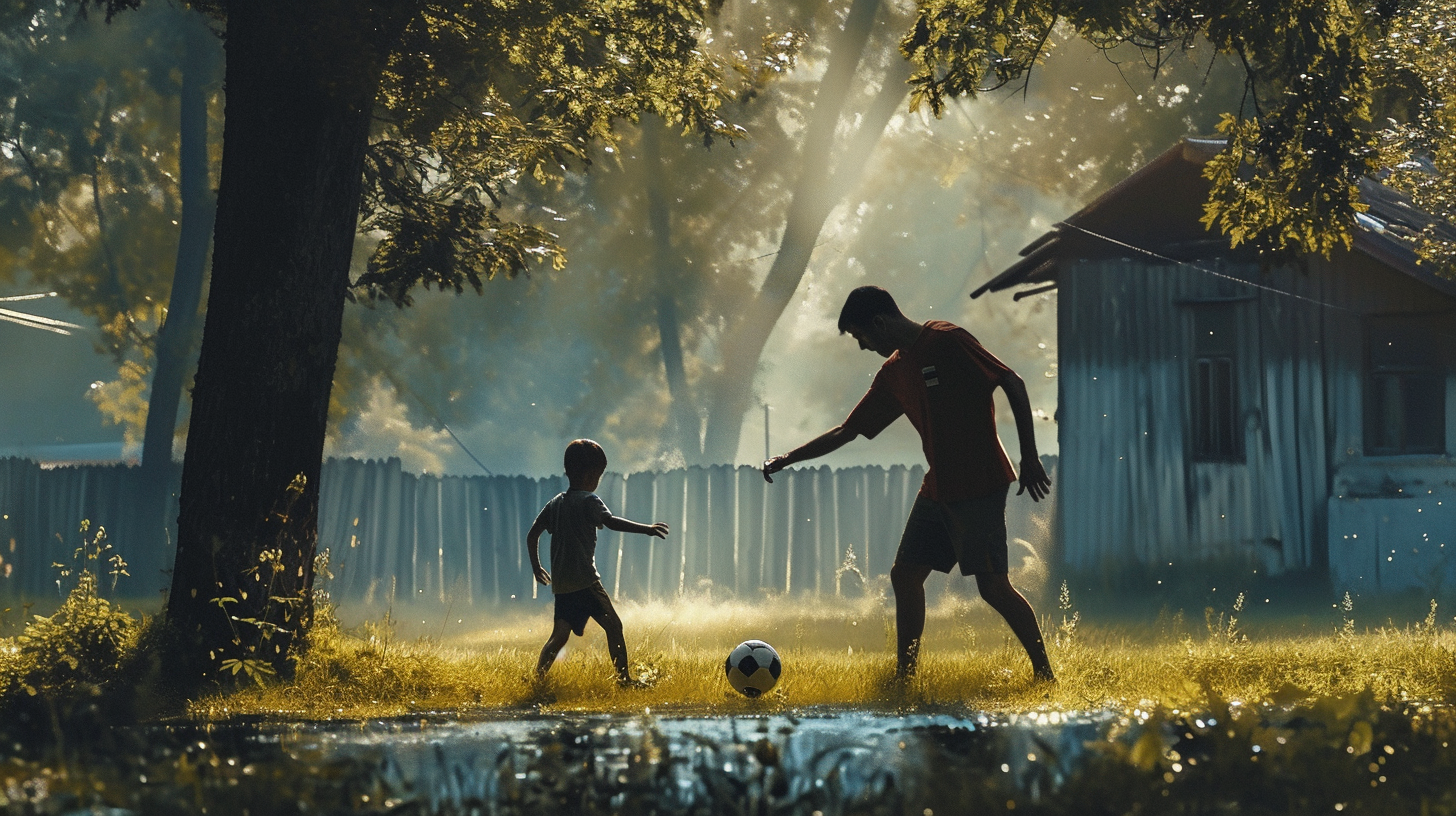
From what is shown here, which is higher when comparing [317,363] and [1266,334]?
[1266,334]

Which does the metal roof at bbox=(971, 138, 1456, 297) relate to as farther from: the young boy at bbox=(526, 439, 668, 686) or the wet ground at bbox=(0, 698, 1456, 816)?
the wet ground at bbox=(0, 698, 1456, 816)

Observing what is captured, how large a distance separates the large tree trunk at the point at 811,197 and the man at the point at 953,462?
19.7 meters

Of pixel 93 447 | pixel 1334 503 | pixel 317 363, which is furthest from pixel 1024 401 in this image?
pixel 93 447

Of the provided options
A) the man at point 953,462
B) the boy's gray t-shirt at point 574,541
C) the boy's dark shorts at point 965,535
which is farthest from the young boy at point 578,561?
the boy's dark shorts at point 965,535

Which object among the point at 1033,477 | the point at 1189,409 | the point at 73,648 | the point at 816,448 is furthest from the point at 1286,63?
the point at 73,648

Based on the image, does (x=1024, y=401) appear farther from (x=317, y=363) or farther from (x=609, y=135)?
(x=609, y=135)

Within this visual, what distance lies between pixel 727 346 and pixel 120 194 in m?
12.5

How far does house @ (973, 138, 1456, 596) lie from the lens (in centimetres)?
1448

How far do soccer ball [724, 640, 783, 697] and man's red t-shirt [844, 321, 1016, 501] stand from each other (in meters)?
1.26

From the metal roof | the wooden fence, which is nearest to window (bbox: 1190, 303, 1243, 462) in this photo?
the metal roof

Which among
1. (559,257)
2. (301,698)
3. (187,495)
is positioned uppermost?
(559,257)

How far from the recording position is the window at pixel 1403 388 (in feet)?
47.8

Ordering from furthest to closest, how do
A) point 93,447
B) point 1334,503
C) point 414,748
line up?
1. point 93,447
2. point 1334,503
3. point 414,748

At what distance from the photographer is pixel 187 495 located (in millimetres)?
7703
